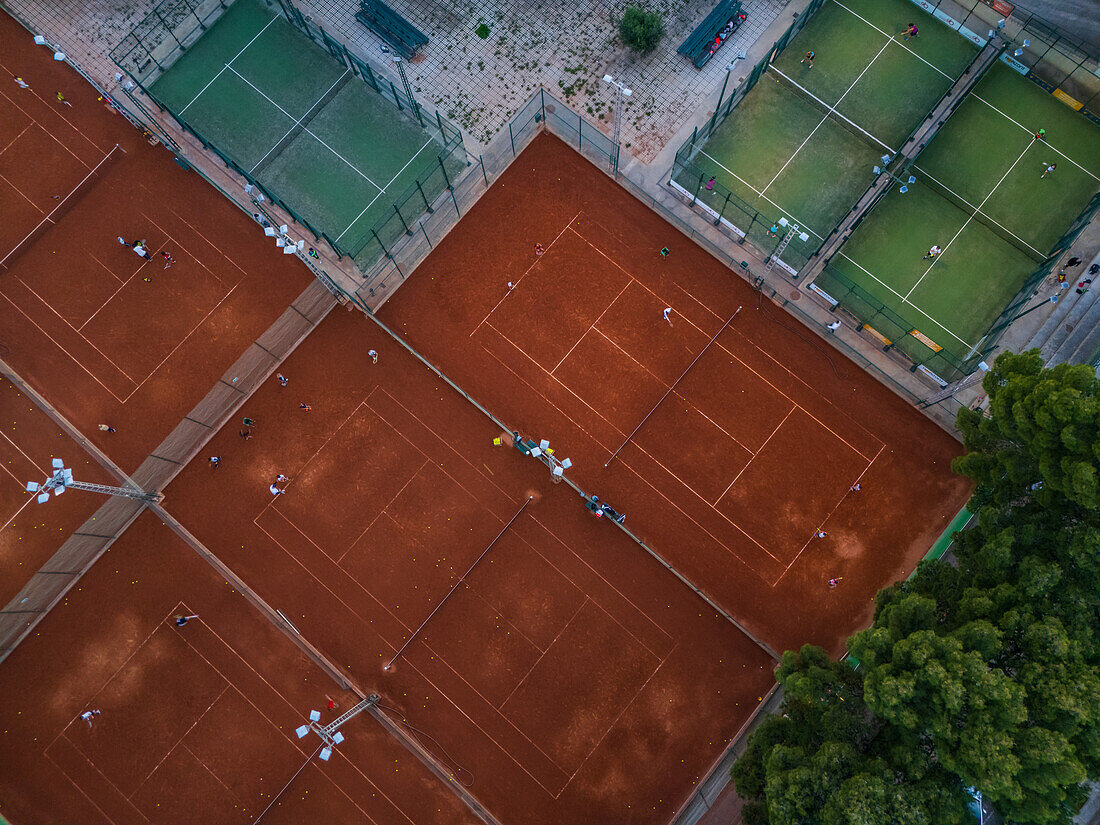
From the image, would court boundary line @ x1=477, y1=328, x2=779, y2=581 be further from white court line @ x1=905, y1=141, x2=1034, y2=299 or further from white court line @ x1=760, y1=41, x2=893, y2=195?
white court line @ x1=905, y1=141, x2=1034, y2=299

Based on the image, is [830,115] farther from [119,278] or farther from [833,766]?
[119,278]

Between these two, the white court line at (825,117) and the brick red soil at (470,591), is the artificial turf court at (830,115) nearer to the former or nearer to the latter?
the white court line at (825,117)

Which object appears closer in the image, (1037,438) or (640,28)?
(1037,438)

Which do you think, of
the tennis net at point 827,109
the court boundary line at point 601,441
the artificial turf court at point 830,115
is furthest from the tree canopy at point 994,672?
the tennis net at point 827,109

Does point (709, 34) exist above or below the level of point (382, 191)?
above

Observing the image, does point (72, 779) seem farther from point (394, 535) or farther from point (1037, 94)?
point (1037, 94)

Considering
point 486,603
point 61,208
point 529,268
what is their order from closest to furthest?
point 486,603 → point 529,268 → point 61,208

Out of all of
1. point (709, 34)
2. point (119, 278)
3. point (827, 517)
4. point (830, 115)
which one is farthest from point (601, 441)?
point (119, 278)

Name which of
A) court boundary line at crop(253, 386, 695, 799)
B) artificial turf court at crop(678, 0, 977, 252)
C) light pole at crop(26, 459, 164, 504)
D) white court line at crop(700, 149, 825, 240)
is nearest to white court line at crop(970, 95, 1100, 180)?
artificial turf court at crop(678, 0, 977, 252)

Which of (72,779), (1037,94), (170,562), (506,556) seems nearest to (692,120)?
(1037,94)
